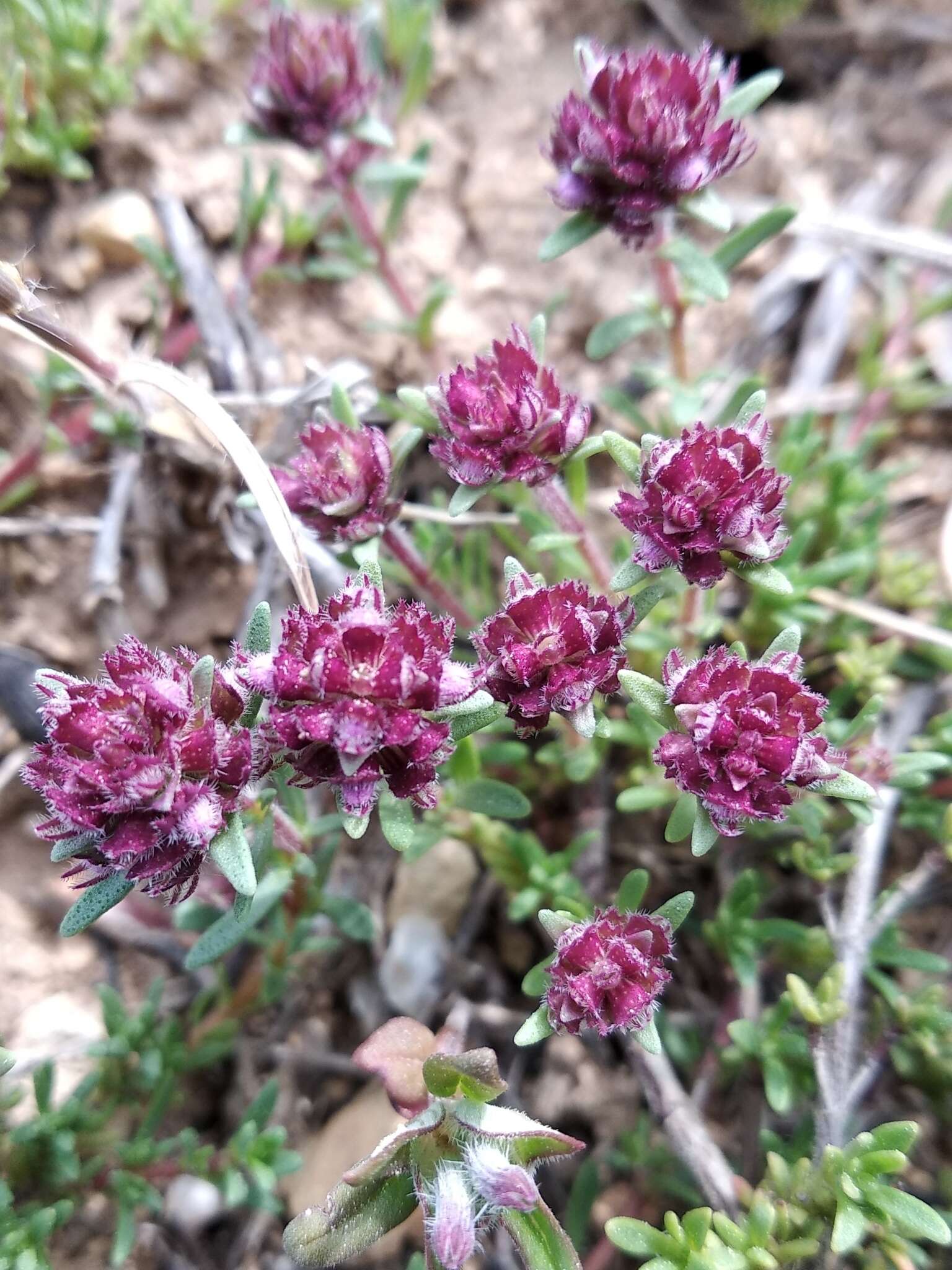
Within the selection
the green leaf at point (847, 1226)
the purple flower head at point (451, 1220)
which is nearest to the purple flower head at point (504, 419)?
the purple flower head at point (451, 1220)

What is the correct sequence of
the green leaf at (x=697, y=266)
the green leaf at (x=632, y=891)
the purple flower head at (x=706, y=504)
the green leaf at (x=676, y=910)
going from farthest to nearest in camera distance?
the green leaf at (x=697, y=266), the green leaf at (x=632, y=891), the green leaf at (x=676, y=910), the purple flower head at (x=706, y=504)

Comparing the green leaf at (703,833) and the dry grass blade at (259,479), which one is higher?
the dry grass blade at (259,479)

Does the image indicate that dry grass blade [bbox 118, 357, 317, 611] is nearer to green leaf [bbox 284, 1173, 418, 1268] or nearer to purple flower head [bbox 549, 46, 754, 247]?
purple flower head [bbox 549, 46, 754, 247]

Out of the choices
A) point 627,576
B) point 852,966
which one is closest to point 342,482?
point 627,576

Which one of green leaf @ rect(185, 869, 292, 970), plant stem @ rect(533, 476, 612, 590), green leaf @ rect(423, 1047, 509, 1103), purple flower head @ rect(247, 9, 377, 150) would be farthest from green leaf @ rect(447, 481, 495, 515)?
purple flower head @ rect(247, 9, 377, 150)

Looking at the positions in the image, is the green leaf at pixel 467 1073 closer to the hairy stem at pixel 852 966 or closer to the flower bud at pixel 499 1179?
the flower bud at pixel 499 1179

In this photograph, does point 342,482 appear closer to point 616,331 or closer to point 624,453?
point 624,453
